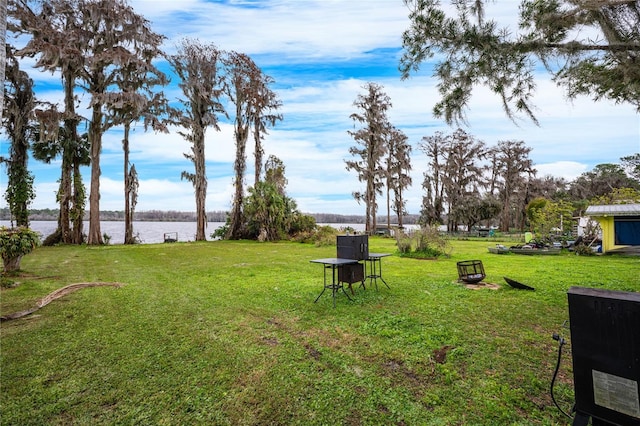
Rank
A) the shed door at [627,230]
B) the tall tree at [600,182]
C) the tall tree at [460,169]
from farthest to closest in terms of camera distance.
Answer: the tall tree at [600,182] → the tall tree at [460,169] → the shed door at [627,230]

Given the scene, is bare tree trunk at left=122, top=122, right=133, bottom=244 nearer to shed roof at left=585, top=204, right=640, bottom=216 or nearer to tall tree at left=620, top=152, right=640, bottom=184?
shed roof at left=585, top=204, right=640, bottom=216

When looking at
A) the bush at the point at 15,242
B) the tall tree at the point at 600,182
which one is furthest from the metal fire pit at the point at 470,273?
the tall tree at the point at 600,182

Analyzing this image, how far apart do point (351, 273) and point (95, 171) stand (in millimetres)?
17325

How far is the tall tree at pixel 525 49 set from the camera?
4508 millimetres

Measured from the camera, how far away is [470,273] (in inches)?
314

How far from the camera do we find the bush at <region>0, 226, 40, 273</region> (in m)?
7.40

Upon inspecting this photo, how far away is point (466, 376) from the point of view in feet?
10.5

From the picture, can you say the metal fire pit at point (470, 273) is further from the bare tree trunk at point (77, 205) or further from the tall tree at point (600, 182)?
the tall tree at point (600, 182)

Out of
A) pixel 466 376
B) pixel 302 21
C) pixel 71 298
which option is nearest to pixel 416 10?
pixel 302 21

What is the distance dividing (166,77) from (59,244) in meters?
11.2

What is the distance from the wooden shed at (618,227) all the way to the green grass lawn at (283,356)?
9.60 metres

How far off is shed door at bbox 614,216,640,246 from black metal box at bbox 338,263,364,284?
15118 mm

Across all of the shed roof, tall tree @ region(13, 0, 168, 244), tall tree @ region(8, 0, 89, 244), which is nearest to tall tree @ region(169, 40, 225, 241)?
tall tree @ region(13, 0, 168, 244)

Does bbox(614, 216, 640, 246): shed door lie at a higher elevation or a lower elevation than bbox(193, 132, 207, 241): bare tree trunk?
lower
